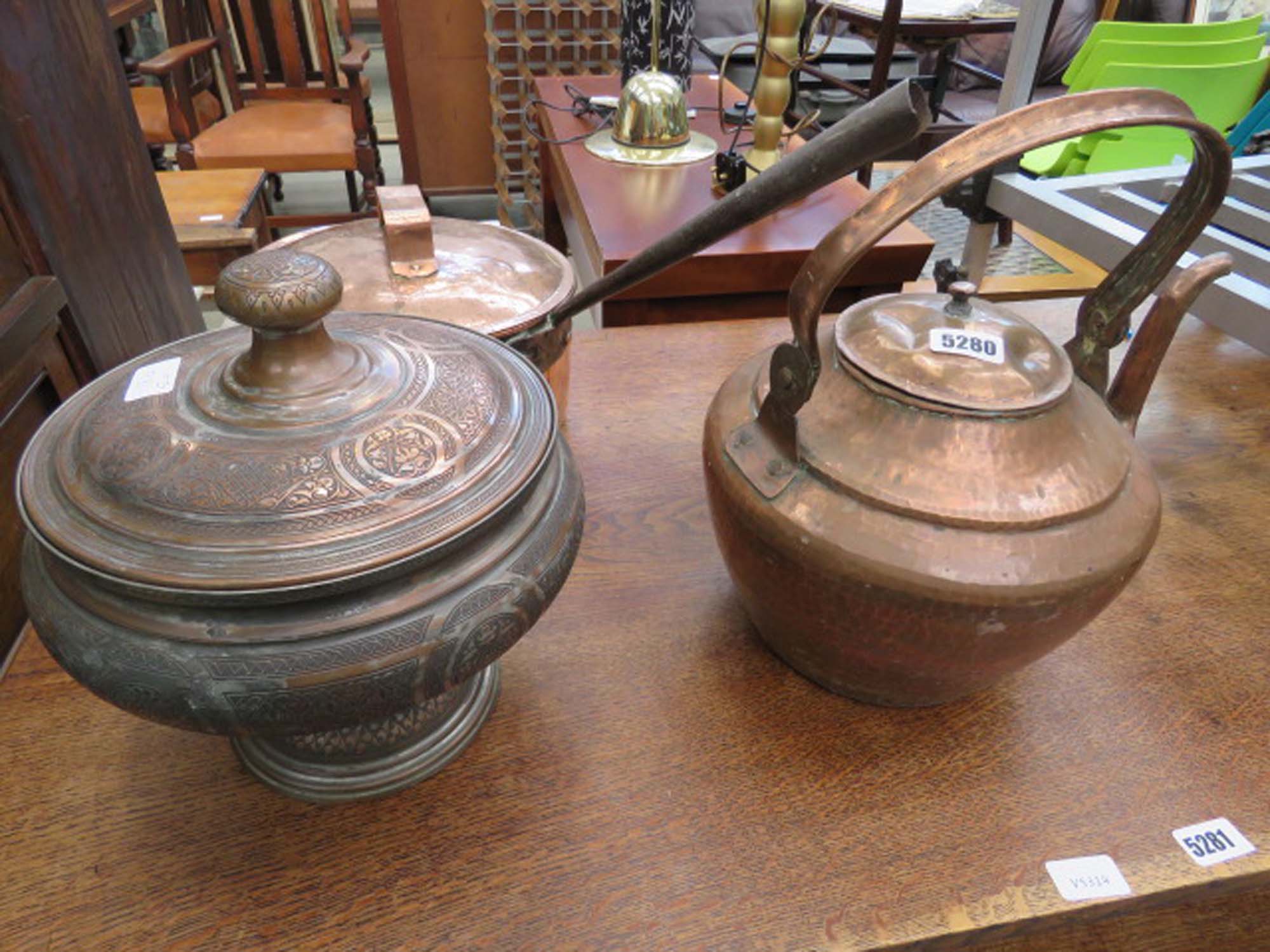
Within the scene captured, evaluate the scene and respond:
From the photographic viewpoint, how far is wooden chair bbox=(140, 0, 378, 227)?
253 cm

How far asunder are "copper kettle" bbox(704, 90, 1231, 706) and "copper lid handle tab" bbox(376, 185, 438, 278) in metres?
0.43

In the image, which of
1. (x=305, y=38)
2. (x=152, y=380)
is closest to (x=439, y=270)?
(x=152, y=380)

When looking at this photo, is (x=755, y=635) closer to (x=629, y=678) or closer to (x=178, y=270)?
(x=629, y=678)

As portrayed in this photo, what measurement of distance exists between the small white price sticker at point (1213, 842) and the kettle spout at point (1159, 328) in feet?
1.21

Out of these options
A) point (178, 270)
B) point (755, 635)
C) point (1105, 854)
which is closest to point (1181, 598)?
point (1105, 854)

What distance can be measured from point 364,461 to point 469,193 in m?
3.20

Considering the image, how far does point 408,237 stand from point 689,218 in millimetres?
582

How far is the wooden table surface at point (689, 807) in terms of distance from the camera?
678 millimetres

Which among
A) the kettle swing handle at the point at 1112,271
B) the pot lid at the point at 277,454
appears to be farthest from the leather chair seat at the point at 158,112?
the kettle swing handle at the point at 1112,271

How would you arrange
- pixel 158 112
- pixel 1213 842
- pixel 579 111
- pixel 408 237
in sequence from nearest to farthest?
pixel 1213 842
pixel 408 237
pixel 579 111
pixel 158 112

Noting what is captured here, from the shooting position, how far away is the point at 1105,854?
73cm

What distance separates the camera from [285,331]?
1.91 ft

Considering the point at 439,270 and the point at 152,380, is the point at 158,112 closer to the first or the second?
the point at 439,270

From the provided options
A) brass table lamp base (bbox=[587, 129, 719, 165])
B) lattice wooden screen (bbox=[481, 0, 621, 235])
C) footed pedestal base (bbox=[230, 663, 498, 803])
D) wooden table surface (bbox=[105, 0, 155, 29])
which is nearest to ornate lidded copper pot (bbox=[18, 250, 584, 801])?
footed pedestal base (bbox=[230, 663, 498, 803])
